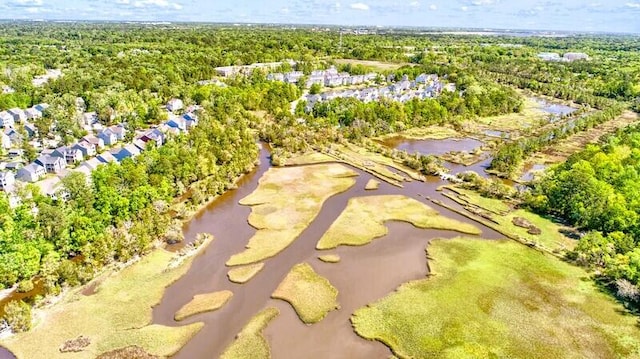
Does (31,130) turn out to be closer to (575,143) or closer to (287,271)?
(287,271)

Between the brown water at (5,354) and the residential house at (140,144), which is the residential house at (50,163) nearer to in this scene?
the residential house at (140,144)

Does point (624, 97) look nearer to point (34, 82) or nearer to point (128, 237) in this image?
point (128, 237)

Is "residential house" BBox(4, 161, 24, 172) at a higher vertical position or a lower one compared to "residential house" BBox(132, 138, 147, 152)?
lower

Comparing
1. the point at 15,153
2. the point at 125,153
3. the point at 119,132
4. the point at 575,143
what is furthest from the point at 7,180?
the point at 575,143

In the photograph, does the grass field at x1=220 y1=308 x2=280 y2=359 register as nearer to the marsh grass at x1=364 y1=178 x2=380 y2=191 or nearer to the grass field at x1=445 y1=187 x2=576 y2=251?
the grass field at x1=445 y1=187 x2=576 y2=251

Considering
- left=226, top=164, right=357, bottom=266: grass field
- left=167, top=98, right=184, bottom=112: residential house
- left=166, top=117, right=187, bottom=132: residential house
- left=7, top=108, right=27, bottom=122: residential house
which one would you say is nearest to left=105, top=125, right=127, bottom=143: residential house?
left=166, top=117, right=187, bottom=132: residential house

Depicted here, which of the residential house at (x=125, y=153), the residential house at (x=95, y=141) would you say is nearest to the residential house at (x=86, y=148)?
the residential house at (x=95, y=141)
